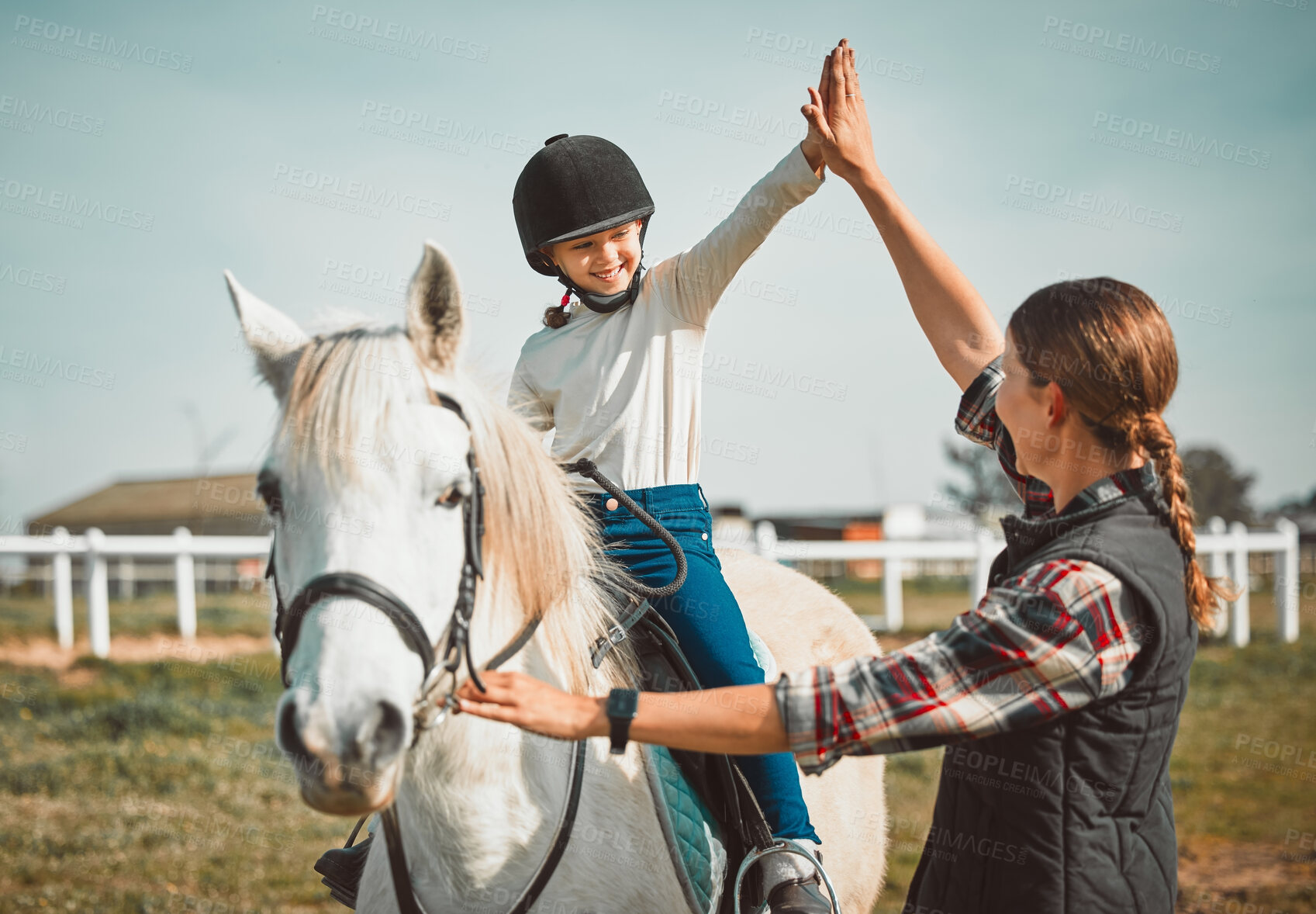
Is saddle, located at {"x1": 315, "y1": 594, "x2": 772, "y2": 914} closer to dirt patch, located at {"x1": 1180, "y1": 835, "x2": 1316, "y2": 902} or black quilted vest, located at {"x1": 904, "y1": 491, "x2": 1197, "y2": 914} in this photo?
black quilted vest, located at {"x1": 904, "y1": 491, "x2": 1197, "y2": 914}

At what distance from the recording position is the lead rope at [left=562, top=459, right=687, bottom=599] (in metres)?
2.21

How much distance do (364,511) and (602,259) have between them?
4.25 feet

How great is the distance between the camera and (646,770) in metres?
2.05

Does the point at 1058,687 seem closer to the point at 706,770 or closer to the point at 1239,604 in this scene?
the point at 706,770

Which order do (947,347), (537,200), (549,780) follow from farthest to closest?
(537,200) < (947,347) < (549,780)

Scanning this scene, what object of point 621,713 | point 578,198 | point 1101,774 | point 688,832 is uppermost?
point 578,198

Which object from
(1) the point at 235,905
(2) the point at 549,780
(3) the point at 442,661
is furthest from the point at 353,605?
(1) the point at 235,905

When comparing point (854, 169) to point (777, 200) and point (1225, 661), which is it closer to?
point (777, 200)

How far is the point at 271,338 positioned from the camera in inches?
70.0

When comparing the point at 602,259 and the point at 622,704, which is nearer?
the point at 622,704

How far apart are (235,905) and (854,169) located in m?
4.70

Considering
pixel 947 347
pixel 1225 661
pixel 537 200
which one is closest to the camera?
pixel 947 347

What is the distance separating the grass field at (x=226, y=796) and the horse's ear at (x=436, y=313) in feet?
13.1

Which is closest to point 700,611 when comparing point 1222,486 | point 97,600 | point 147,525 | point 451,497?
point 451,497
